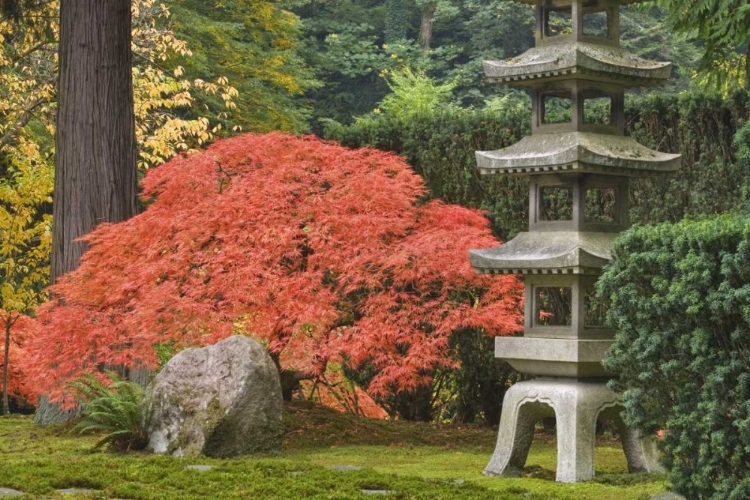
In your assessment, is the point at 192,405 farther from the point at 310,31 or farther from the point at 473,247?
the point at 310,31

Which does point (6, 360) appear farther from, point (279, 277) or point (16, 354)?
point (279, 277)

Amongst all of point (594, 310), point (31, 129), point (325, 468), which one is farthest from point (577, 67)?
point (31, 129)

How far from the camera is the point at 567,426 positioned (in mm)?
8969

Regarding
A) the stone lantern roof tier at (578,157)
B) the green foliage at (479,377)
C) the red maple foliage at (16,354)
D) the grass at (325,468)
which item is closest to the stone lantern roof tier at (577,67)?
the stone lantern roof tier at (578,157)

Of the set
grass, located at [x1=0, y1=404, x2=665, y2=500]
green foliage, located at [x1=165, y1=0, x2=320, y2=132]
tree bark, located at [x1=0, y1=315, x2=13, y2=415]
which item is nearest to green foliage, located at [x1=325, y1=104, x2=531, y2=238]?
grass, located at [x1=0, y1=404, x2=665, y2=500]

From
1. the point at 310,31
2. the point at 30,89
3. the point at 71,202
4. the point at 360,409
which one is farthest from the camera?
the point at 310,31

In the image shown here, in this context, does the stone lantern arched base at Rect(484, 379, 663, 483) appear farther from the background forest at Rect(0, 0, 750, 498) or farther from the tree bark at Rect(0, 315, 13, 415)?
the tree bark at Rect(0, 315, 13, 415)

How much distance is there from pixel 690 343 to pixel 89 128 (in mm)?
7498

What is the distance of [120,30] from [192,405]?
4.79 m

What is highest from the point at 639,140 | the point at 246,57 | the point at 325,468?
the point at 246,57

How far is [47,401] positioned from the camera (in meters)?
12.3

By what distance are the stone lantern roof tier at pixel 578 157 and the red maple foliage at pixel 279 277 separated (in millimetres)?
1162

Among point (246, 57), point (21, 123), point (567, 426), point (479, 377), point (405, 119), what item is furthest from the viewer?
point (246, 57)

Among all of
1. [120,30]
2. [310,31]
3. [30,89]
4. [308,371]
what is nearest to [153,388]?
[308,371]
